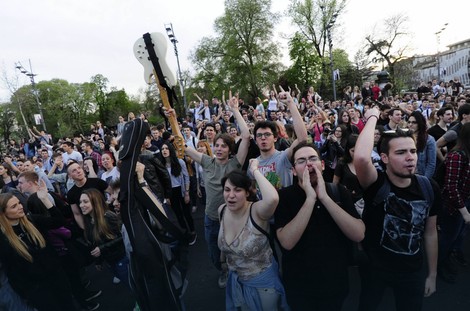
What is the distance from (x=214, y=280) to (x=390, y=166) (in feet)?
9.99

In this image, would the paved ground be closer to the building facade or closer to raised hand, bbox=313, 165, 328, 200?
raised hand, bbox=313, 165, 328, 200

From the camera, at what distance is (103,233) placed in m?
3.60

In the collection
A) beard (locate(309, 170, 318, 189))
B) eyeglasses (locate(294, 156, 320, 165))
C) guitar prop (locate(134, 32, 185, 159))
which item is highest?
guitar prop (locate(134, 32, 185, 159))

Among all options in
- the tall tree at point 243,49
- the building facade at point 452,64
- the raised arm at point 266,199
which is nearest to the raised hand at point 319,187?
the raised arm at point 266,199

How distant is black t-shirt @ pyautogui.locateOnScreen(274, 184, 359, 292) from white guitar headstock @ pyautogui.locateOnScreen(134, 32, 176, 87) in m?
1.59

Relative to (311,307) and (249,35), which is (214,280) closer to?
(311,307)

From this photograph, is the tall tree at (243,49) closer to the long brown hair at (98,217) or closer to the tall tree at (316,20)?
the tall tree at (316,20)

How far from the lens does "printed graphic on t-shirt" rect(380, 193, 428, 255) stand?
2186 millimetres

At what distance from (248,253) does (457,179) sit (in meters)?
2.63

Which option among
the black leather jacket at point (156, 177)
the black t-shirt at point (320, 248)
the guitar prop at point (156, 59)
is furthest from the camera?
the black leather jacket at point (156, 177)

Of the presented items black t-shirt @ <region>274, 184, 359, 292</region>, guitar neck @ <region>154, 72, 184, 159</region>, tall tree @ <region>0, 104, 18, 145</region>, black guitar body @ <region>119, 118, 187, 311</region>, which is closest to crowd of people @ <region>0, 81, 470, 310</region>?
black t-shirt @ <region>274, 184, 359, 292</region>

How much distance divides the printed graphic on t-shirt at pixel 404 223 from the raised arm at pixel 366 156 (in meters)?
0.22

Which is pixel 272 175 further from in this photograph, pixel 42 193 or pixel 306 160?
pixel 42 193

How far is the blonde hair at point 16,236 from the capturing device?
2916 millimetres
